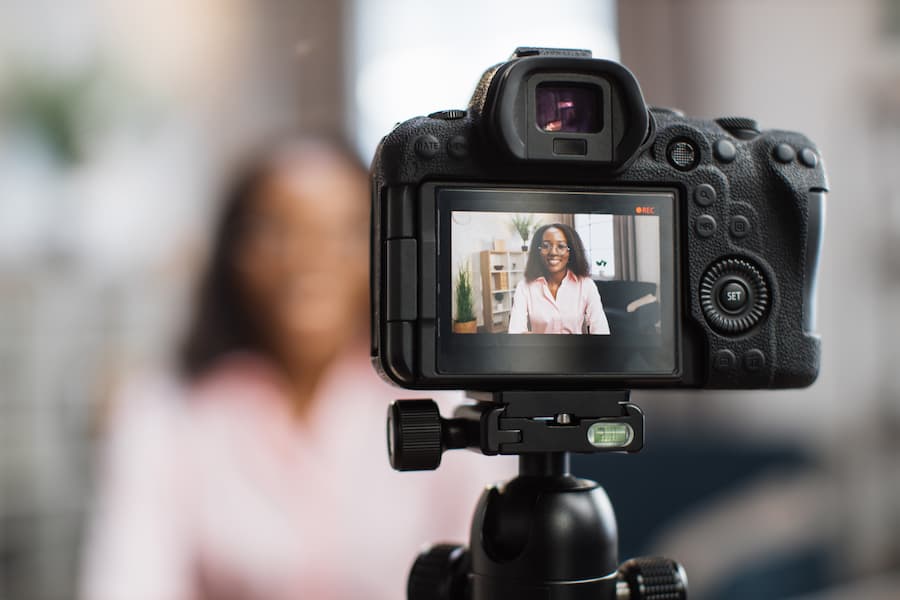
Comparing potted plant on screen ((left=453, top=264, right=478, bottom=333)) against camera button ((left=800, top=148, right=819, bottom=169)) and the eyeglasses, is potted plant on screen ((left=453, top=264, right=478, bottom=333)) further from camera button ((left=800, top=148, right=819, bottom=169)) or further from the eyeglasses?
camera button ((left=800, top=148, right=819, bottom=169))

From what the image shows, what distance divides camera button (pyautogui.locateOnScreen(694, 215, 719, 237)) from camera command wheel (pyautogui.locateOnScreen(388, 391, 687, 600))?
0.12m

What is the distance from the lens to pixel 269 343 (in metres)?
1.69

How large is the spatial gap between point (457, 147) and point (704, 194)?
0.55ft

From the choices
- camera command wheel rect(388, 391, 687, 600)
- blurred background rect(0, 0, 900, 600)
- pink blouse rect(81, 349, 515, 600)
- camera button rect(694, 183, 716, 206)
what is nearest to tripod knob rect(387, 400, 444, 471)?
camera command wheel rect(388, 391, 687, 600)

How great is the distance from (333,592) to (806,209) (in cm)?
127

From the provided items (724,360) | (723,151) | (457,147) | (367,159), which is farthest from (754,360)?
(367,159)

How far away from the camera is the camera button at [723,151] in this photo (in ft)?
1.93

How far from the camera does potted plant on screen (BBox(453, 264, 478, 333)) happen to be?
21.3 inches

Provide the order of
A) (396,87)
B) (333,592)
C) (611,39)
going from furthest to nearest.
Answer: (611,39), (396,87), (333,592)

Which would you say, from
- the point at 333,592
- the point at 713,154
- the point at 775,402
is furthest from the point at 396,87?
the point at 713,154

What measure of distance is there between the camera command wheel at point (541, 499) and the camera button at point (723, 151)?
A: 17 cm

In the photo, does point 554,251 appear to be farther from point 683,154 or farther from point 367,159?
point 367,159

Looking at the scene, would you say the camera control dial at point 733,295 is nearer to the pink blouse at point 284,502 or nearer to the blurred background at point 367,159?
the pink blouse at point 284,502

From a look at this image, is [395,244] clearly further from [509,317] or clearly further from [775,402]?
[775,402]
